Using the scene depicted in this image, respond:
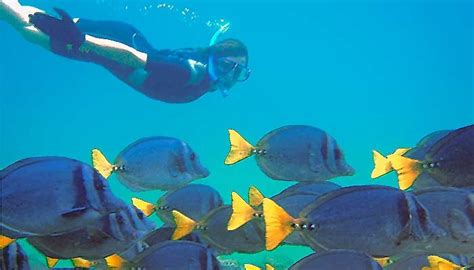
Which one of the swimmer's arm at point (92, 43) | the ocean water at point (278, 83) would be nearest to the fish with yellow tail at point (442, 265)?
the swimmer's arm at point (92, 43)

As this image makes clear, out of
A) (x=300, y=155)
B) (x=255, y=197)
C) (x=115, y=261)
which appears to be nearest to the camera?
(x=115, y=261)

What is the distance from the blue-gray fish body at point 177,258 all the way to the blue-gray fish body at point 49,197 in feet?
1.35

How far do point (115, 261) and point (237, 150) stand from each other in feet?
4.55

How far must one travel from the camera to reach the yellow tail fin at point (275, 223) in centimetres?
221

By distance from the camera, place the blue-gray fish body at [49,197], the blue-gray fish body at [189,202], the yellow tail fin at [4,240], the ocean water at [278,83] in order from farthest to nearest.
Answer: the ocean water at [278,83] < the blue-gray fish body at [189,202] < the yellow tail fin at [4,240] < the blue-gray fish body at [49,197]

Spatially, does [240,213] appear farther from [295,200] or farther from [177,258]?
[177,258]

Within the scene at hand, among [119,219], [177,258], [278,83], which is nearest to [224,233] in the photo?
[177,258]

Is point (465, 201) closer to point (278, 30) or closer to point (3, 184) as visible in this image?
point (3, 184)

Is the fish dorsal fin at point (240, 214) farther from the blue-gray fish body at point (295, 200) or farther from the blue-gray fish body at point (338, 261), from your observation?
the blue-gray fish body at point (338, 261)

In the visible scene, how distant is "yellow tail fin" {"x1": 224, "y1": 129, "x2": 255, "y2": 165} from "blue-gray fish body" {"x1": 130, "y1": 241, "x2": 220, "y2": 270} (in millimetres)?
1167

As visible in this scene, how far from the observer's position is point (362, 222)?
2.19m

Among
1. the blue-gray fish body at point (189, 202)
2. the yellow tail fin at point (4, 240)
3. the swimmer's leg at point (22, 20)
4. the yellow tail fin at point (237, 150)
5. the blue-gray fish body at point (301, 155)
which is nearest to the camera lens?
the yellow tail fin at point (4, 240)

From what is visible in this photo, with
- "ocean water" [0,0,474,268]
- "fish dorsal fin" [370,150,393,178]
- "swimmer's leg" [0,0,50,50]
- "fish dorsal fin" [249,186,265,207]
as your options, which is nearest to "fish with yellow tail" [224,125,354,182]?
"fish dorsal fin" [370,150,393,178]

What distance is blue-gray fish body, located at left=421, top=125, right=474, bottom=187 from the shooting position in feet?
8.20
